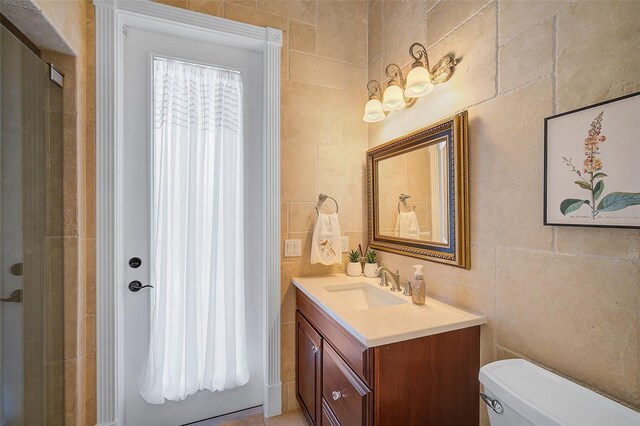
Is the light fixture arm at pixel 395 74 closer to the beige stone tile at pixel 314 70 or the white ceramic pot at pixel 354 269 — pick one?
the beige stone tile at pixel 314 70

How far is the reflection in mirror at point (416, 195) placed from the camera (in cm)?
136

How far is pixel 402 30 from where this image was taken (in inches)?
65.9

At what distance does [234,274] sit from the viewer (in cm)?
174

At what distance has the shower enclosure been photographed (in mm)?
1011

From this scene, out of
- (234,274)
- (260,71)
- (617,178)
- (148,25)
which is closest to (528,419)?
(617,178)

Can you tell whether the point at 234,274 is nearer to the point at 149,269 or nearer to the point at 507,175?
the point at 149,269

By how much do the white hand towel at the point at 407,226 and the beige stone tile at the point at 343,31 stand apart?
1162 millimetres

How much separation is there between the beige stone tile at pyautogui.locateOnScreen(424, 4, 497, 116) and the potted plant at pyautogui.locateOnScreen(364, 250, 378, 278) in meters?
0.95

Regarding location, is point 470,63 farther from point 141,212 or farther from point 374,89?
point 141,212

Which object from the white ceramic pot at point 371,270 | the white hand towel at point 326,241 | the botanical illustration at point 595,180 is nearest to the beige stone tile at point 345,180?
the white hand towel at point 326,241

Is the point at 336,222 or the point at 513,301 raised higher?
the point at 336,222


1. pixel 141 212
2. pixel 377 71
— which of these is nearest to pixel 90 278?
pixel 141 212

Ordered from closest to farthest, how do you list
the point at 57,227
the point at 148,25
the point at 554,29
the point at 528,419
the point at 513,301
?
the point at 528,419 → the point at 554,29 → the point at 513,301 → the point at 57,227 → the point at 148,25

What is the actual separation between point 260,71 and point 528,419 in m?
2.05
